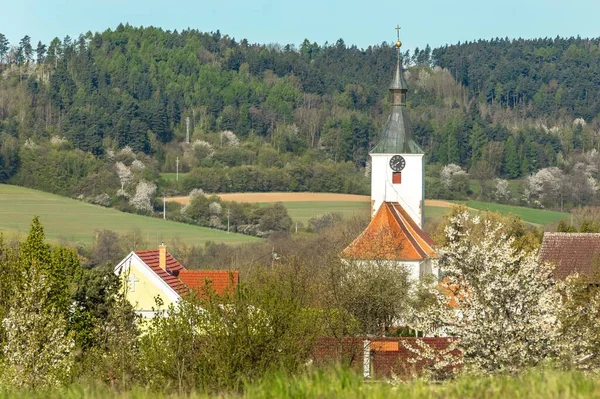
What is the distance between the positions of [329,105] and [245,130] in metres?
17.6

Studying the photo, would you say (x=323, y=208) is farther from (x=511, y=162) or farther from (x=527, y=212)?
(x=511, y=162)

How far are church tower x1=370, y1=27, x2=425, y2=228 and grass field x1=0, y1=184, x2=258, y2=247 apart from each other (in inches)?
1341

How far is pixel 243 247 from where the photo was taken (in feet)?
306

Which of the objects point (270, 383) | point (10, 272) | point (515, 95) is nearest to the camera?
point (270, 383)

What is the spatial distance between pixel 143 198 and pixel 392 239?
71.9 metres

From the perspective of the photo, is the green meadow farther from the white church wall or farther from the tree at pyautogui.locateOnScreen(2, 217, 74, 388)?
the tree at pyautogui.locateOnScreen(2, 217, 74, 388)

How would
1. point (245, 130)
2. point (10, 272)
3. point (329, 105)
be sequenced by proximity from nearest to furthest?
1. point (10, 272)
2. point (245, 130)
3. point (329, 105)

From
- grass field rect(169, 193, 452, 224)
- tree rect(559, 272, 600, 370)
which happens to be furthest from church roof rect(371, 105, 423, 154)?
tree rect(559, 272, 600, 370)

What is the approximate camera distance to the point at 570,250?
44.8m

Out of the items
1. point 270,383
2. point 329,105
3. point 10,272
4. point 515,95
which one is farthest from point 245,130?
point 270,383

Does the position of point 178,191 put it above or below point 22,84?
below

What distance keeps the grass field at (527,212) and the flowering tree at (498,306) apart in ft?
277

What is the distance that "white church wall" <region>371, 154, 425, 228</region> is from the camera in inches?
2480

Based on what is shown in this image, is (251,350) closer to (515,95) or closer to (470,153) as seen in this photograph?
(470,153)
